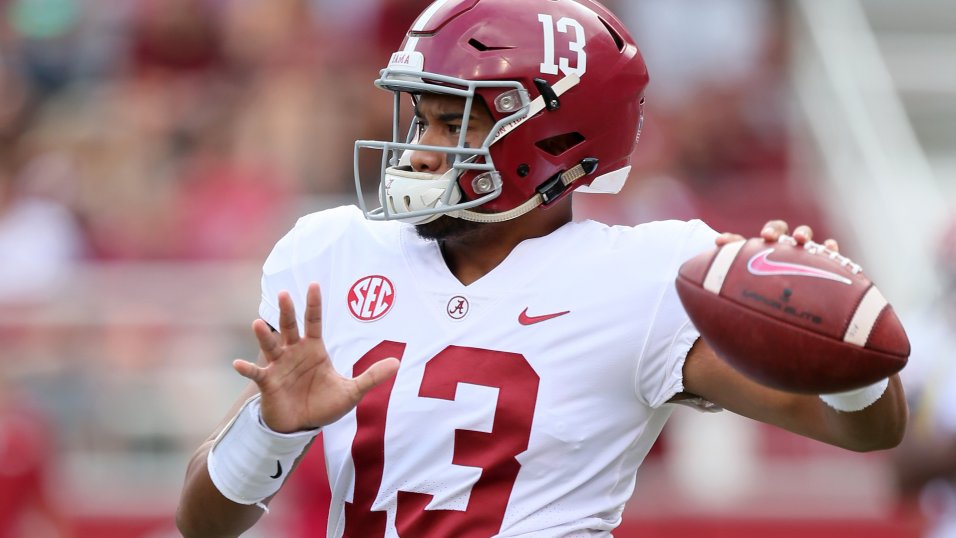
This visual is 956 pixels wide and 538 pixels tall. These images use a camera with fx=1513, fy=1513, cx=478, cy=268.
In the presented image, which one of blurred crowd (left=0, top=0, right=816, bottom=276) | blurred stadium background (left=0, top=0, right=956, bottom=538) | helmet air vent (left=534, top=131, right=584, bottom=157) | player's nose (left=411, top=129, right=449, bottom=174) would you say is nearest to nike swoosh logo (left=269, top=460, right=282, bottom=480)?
player's nose (left=411, top=129, right=449, bottom=174)

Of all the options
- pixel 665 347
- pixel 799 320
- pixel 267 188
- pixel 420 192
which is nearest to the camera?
pixel 799 320

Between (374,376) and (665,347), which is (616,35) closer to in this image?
(665,347)

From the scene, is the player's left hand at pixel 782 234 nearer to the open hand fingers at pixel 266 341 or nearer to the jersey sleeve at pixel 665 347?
the jersey sleeve at pixel 665 347

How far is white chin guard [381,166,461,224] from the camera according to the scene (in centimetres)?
267

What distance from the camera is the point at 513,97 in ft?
8.98

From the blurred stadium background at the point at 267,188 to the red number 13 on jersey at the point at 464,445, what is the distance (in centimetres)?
238

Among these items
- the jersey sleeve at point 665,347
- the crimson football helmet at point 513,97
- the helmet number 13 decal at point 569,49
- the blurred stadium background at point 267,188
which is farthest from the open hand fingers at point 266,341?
the blurred stadium background at point 267,188

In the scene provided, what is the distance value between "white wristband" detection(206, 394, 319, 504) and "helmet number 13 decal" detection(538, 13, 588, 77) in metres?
0.79

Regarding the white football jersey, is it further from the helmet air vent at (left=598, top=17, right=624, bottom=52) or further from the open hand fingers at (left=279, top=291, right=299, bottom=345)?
the helmet air vent at (left=598, top=17, right=624, bottom=52)

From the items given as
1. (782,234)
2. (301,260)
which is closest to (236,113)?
(301,260)

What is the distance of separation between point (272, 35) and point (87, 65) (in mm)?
1027

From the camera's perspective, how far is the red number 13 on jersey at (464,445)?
8.35ft

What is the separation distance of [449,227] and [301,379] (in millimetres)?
439

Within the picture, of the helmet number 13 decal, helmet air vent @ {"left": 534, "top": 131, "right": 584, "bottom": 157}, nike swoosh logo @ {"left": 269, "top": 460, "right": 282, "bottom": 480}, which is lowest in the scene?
nike swoosh logo @ {"left": 269, "top": 460, "right": 282, "bottom": 480}
